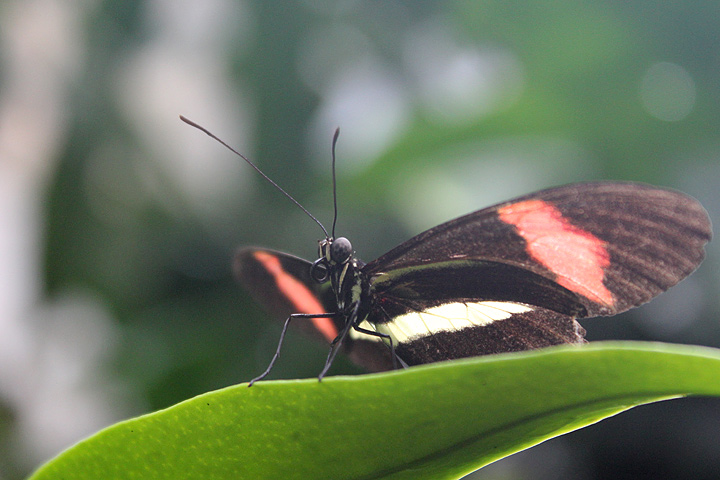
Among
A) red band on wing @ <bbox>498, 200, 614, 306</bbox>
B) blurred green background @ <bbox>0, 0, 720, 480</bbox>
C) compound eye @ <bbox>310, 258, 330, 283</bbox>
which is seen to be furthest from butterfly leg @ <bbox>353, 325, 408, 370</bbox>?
blurred green background @ <bbox>0, 0, 720, 480</bbox>

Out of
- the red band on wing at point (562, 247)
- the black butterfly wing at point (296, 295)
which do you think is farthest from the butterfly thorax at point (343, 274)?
the red band on wing at point (562, 247)

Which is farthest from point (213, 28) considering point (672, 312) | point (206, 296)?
point (672, 312)

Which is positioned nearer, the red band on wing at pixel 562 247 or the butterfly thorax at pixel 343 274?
the red band on wing at pixel 562 247

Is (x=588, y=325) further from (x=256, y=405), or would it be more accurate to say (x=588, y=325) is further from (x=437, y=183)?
(x=256, y=405)

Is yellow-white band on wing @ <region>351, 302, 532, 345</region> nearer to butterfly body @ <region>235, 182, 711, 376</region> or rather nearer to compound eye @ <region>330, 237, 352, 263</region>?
butterfly body @ <region>235, 182, 711, 376</region>

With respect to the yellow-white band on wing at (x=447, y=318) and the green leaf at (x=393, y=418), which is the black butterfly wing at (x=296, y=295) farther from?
the green leaf at (x=393, y=418)

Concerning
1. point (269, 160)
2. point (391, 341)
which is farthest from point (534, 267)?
point (269, 160)

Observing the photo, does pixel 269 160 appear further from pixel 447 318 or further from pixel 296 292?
pixel 447 318

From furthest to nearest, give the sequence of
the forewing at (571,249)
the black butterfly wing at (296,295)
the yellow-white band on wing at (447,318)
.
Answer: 1. the black butterfly wing at (296,295)
2. the yellow-white band on wing at (447,318)
3. the forewing at (571,249)
